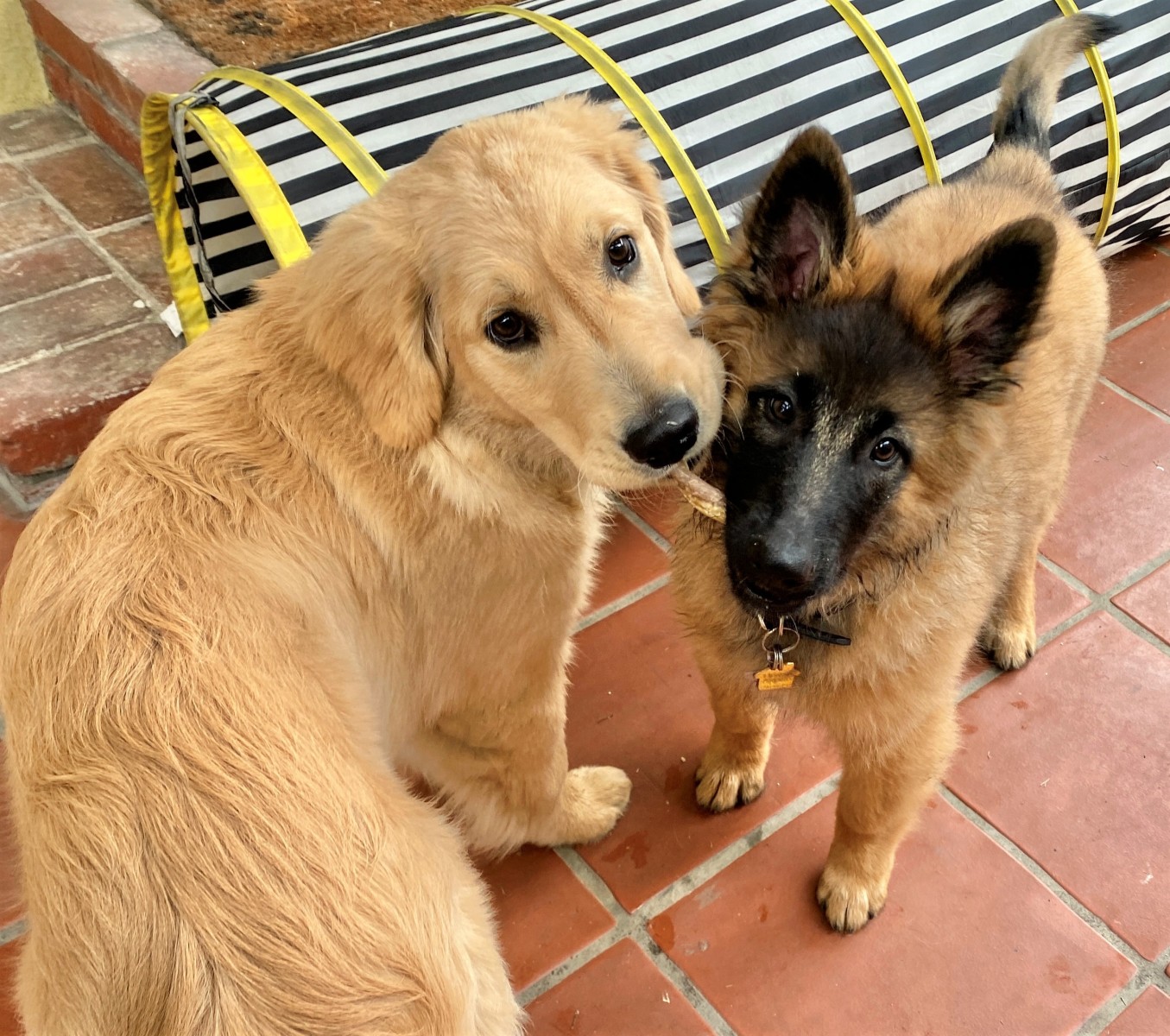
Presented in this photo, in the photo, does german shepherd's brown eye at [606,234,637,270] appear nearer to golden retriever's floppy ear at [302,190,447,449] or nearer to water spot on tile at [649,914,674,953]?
golden retriever's floppy ear at [302,190,447,449]

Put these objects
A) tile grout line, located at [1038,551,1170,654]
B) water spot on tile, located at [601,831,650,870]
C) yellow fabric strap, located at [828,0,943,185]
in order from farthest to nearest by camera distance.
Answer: yellow fabric strap, located at [828,0,943,185]
tile grout line, located at [1038,551,1170,654]
water spot on tile, located at [601,831,650,870]

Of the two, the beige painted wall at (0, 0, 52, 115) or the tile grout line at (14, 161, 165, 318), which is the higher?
the beige painted wall at (0, 0, 52, 115)

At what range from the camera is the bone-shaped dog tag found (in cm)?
174

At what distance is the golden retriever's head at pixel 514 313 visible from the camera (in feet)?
4.67

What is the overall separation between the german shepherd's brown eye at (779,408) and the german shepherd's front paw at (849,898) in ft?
3.25

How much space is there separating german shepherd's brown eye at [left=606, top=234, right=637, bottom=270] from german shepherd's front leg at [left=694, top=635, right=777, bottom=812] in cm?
76

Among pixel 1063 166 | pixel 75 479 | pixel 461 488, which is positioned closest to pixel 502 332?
pixel 461 488

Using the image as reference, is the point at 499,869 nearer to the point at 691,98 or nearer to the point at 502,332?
the point at 502,332

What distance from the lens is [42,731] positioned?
1258mm

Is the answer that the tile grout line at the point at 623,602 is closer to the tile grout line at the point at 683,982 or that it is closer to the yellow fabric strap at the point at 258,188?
the tile grout line at the point at 683,982

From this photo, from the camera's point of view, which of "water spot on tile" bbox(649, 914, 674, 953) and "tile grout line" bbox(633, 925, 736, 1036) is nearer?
"tile grout line" bbox(633, 925, 736, 1036)

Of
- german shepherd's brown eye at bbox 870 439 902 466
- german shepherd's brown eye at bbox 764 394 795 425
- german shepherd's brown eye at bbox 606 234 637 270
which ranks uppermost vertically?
german shepherd's brown eye at bbox 606 234 637 270

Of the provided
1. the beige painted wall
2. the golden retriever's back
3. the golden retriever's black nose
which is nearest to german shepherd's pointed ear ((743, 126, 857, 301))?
the golden retriever's black nose

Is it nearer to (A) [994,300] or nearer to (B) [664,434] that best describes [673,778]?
(B) [664,434]
